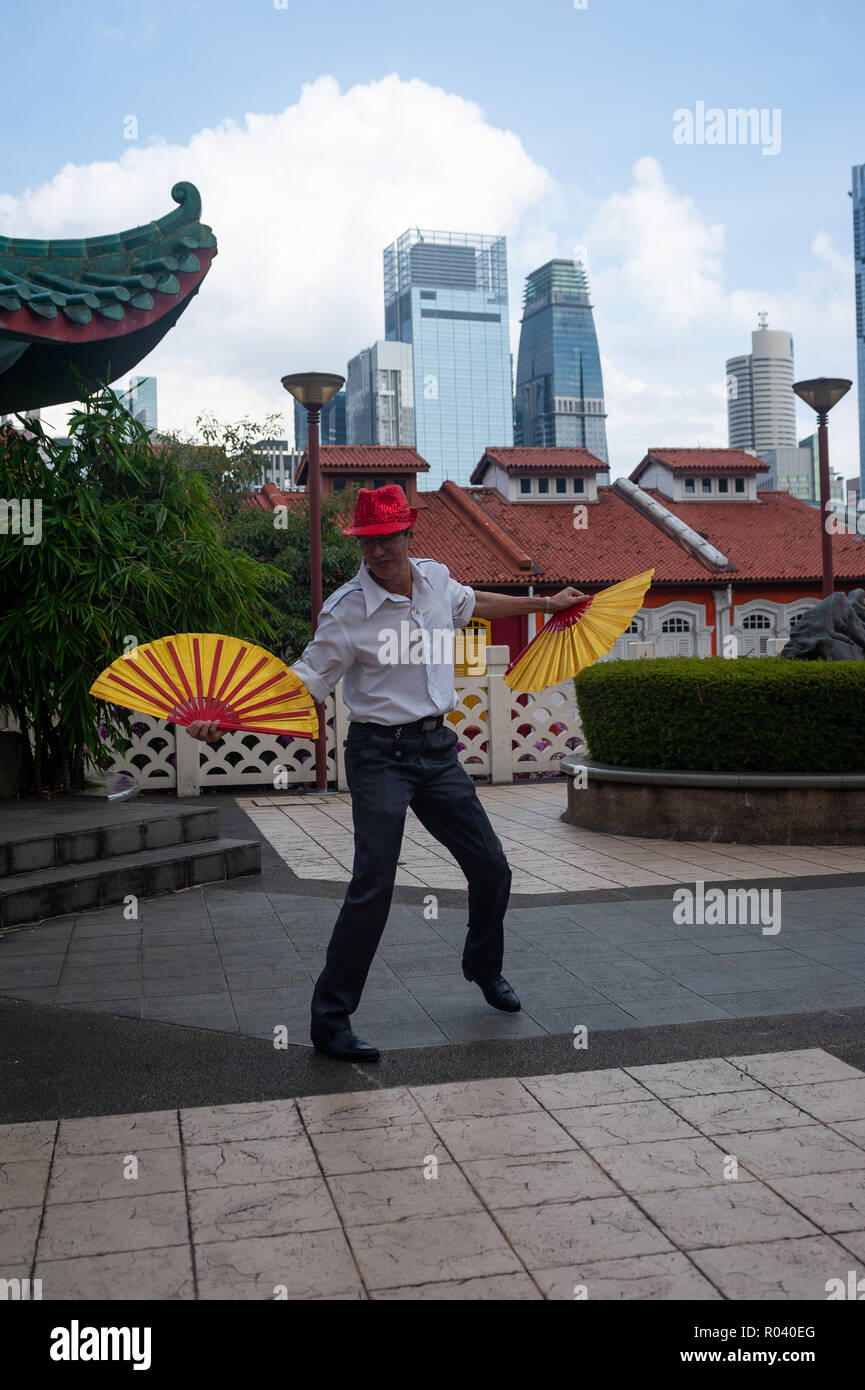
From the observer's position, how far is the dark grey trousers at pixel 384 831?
164 inches

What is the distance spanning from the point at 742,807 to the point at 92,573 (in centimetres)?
507

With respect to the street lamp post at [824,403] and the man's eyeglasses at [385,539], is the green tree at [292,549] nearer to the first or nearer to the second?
the street lamp post at [824,403]

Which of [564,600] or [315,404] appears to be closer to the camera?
[564,600]

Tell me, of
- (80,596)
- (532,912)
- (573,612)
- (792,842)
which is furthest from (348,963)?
(792,842)

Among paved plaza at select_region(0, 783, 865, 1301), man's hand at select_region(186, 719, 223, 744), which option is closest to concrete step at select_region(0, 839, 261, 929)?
paved plaza at select_region(0, 783, 865, 1301)

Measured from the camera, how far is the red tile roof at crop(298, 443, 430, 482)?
32.8 meters

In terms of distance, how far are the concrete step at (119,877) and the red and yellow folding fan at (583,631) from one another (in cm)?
308

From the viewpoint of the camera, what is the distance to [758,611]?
33.4m

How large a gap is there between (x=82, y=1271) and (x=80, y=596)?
19.8 ft

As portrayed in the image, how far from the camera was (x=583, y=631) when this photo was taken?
518cm

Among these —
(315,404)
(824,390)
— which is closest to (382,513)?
(315,404)

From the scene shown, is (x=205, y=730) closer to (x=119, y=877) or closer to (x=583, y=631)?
(x=583, y=631)

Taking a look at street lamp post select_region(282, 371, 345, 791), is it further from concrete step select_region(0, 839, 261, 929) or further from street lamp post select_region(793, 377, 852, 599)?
street lamp post select_region(793, 377, 852, 599)

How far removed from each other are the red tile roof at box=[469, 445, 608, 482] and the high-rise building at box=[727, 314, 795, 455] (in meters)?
108
